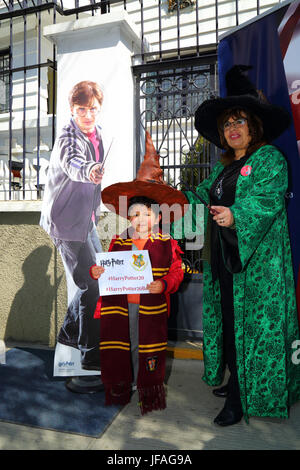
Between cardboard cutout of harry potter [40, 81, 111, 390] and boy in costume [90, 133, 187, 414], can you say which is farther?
cardboard cutout of harry potter [40, 81, 111, 390]

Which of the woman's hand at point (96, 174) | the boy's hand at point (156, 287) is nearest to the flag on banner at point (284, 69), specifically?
the boy's hand at point (156, 287)

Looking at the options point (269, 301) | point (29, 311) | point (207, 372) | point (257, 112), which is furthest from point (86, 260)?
point (257, 112)

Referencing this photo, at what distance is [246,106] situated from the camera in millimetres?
2375

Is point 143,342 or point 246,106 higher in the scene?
point 246,106

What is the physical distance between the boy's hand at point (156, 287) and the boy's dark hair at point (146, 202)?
57 cm

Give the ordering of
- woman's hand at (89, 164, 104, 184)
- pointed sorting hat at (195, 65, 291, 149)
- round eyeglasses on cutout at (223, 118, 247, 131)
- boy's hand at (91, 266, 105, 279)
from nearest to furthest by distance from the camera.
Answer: pointed sorting hat at (195, 65, 291, 149), round eyeglasses on cutout at (223, 118, 247, 131), boy's hand at (91, 266, 105, 279), woman's hand at (89, 164, 104, 184)

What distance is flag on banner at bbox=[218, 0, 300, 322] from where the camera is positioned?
2.72m

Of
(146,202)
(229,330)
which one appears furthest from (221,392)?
(146,202)

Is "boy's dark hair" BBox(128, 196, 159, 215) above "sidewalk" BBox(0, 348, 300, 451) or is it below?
above

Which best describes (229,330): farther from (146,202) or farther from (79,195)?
(79,195)

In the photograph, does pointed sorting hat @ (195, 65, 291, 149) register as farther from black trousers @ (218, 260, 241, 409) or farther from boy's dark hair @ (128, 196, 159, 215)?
black trousers @ (218, 260, 241, 409)

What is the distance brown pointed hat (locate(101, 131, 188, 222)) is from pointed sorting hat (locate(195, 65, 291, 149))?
0.54 m

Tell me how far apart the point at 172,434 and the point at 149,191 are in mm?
1727

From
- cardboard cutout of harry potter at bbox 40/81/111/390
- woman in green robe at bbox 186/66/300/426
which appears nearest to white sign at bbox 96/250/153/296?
woman in green robe at bbox 186/66/300/426
